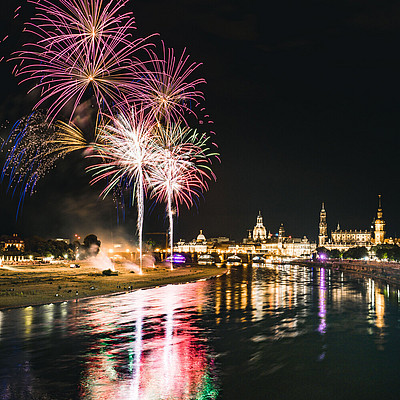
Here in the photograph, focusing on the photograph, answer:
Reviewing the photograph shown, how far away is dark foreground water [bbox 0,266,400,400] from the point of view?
11.8m

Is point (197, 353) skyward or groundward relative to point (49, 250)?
skyward

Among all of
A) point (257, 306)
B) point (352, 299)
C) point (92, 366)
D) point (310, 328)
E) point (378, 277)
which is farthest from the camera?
point (378, 277)

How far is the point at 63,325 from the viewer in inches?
850

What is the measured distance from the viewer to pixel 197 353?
15.9 meters

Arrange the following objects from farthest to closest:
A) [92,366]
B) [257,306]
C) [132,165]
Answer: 1. [132,165]
2. [257,306]
3. [92,366]

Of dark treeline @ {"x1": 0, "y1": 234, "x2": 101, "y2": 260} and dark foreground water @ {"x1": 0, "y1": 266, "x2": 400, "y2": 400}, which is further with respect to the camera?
dark treeline @ {"x1": 0, "y1": 234, "x2": 101, "y2": 260}

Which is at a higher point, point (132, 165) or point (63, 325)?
point (132, 165)

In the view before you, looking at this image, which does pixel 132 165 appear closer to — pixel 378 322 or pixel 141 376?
pixel 378 322

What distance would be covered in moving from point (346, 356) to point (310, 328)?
5832 millimetres

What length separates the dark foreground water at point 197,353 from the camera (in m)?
11.8

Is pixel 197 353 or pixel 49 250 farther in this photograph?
pixel 49 250

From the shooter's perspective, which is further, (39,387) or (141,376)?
(141,376)

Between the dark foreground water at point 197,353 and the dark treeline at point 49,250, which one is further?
the dark treeline at point 49,250

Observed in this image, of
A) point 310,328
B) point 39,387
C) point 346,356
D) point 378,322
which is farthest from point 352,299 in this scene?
point 39,387
